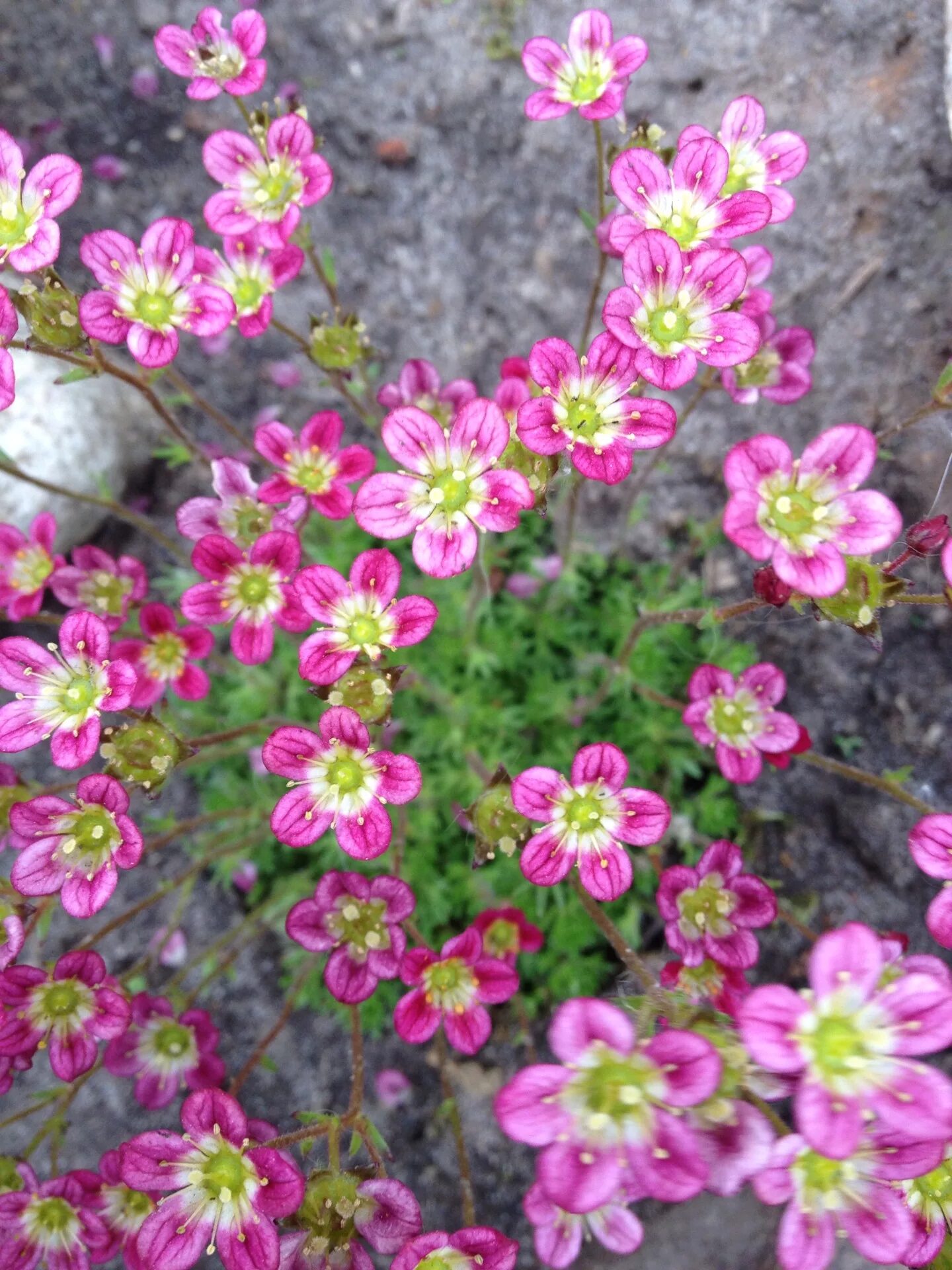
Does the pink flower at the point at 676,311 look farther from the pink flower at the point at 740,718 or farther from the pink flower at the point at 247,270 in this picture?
the pink flower at the point at 247,270

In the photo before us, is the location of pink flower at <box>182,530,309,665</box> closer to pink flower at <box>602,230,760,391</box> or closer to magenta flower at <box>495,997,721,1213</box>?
pink flower at <box>602,230,760,391</box>

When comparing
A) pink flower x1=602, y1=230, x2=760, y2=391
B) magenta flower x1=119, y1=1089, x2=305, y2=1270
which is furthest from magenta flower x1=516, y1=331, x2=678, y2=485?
magenta flower x1=119, y1=1089, x2=305, y2=1270

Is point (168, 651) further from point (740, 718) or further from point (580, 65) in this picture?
point (580, 65)

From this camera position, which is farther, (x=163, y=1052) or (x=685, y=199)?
(x=163, y=1052)

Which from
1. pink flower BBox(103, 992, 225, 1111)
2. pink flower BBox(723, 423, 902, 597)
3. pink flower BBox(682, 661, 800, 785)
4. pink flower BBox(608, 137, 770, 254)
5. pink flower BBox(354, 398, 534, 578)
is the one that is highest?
pink flower BBox(608, 137, 770, 254)

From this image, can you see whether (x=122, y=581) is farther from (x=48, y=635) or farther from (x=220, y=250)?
(x=220, y=250)

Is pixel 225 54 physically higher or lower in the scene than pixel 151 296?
higher

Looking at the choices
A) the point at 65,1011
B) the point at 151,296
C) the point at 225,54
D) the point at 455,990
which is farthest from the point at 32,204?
the point at 455,990
